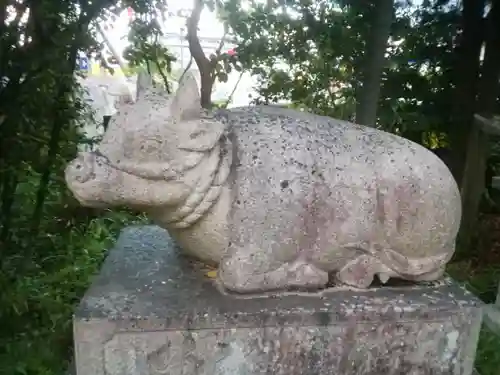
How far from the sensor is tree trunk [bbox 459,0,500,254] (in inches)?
144

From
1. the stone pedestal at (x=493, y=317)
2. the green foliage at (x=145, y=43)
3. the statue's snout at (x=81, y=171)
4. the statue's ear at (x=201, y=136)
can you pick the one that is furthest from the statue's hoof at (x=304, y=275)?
the green foliage at (x=145, y=43)

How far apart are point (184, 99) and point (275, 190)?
0.32m

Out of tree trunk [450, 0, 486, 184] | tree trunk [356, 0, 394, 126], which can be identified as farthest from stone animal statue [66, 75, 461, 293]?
tree trunk [450, 0, 486, 184]

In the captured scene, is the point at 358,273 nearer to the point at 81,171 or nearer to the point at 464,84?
the point at 81,171

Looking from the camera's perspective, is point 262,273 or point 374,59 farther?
point 374,59

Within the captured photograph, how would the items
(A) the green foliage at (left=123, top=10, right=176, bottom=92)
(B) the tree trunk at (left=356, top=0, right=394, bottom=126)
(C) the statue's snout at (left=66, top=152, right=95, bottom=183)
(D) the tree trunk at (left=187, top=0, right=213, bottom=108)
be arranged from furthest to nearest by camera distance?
(D) the tree trunk at (left=187, top=0, right=213, bottom=108)
(A) the green foliage at (left=123, top=10, right=176, bottom=92)
(B) the tree trunk at (left=356, top=0, right=394, bottom=126)
(C) the statue's snout at (left=66, top=152, right=95, bottom=183)

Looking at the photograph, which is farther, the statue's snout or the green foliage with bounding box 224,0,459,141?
the green foliage with bounding box 224,0,459,141

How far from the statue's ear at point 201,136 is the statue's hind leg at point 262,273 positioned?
0.91ft

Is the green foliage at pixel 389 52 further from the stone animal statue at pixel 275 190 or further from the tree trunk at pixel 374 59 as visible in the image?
the stone animal statue at pixel 275 190

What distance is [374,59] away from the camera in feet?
9.00

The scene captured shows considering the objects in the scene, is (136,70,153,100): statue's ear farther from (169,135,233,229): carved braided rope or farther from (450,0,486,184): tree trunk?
(450,0,486,184): tree trunk

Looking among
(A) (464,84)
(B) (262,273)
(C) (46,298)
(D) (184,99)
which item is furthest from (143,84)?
(A) (464,84)

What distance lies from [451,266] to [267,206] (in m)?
2.56

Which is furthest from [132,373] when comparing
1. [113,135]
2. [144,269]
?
[113,135]
